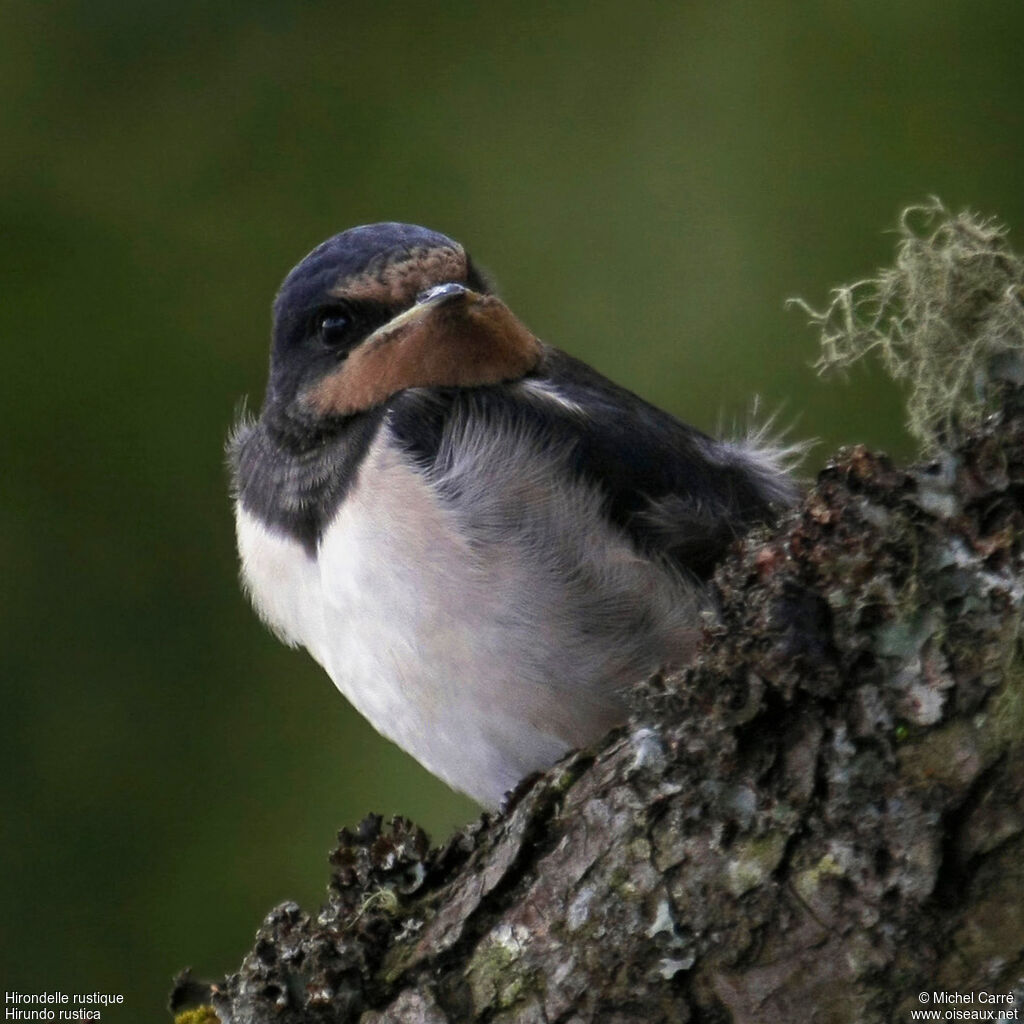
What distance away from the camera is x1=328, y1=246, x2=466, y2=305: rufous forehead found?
231 cm

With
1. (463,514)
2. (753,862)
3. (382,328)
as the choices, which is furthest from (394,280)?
(753,862)

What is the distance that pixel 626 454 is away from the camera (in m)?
2.23

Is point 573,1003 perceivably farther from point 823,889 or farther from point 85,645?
point 85,645

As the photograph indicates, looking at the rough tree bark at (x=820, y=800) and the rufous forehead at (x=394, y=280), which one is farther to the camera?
the rufous forehead at (x=394, y=280)

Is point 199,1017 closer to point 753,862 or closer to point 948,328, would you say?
point 753,862

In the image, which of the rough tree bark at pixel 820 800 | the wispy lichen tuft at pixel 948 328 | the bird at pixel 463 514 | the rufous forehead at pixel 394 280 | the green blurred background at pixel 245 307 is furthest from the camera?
the green blurred background at pixel 245 307

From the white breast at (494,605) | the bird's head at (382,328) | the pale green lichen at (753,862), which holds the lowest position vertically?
the pale green lichen at (753,862)

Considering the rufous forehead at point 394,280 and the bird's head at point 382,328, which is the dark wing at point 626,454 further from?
the rufous forehead at point 394,280

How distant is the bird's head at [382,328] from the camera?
7.34 feet

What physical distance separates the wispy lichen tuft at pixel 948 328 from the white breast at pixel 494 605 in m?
0.58

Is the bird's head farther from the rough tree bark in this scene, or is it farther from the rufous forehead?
the rough tree bark

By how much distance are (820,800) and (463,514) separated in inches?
33.3

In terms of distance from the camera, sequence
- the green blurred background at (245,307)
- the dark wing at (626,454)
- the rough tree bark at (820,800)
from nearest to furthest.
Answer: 1. the rough tree bark at (820,800)
2. the dark wing at (626,454)
3. the green blurred background at (245,307)

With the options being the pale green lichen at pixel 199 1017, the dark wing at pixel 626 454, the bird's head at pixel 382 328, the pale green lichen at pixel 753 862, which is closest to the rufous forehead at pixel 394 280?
the bird's head at pixel 382 328
